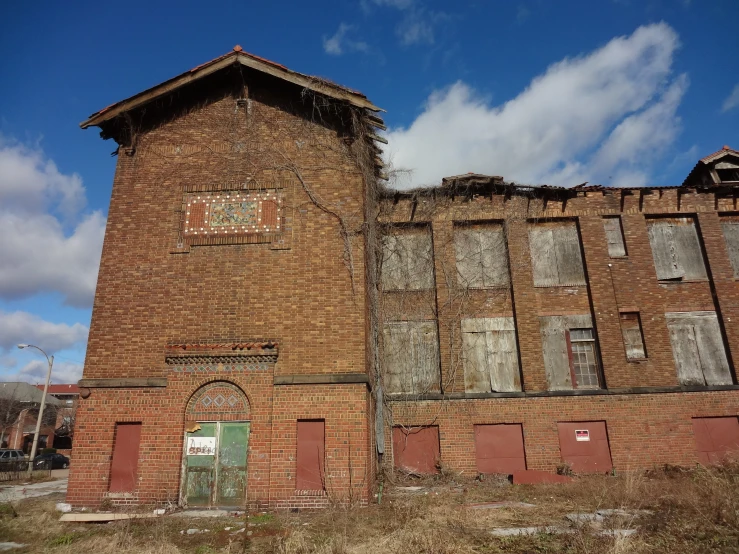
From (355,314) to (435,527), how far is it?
495cm

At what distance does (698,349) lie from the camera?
15.7 m

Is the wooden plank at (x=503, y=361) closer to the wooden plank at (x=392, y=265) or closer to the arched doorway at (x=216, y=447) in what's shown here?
the wooden plank at (x=392, y=265)

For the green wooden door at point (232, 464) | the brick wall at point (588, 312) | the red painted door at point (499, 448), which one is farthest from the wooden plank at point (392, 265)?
the green wooden door at point (232, 464)

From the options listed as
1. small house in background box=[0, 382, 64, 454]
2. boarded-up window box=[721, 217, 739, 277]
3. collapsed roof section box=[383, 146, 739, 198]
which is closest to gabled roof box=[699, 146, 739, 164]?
collapsed roof section box=[383, 146, 739, 198]

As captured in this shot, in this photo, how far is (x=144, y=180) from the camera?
12.8m

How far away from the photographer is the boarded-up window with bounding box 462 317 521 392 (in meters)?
15.4

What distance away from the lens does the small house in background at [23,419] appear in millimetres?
46906

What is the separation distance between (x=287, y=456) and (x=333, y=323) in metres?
3.06

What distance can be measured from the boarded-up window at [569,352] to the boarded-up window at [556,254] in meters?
1.31

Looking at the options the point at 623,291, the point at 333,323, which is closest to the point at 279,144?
the point at 333,323

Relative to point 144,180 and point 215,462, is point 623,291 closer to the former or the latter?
point 215,462

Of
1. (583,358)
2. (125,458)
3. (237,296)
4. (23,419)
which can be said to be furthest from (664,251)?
(23,419)

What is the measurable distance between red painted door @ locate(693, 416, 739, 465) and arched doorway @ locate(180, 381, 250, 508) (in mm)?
13244

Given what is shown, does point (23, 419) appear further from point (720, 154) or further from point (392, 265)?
point (720, 154)
